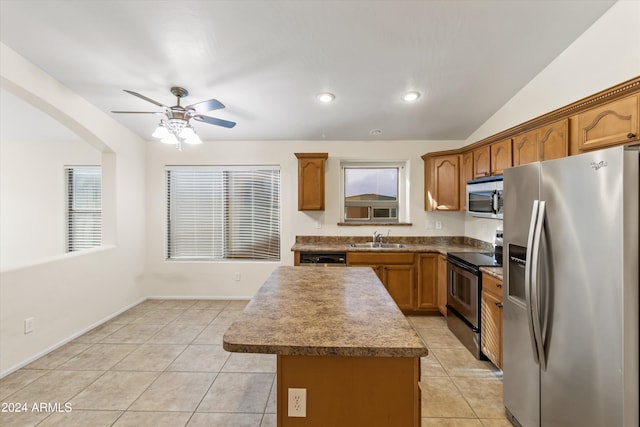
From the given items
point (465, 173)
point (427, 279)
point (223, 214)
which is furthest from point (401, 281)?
point (223, 214)

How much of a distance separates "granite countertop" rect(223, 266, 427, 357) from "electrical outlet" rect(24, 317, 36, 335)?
245 cm

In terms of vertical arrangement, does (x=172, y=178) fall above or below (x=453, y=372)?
above

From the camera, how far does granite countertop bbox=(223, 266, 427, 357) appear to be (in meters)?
1.06

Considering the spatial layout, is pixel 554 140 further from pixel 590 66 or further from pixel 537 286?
pixel 537 286

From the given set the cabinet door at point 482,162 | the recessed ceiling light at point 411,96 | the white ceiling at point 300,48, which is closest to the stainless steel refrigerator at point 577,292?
the white ceiling at point 300,48

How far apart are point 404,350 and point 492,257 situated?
2494mm

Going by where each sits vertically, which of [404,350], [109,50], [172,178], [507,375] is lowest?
[507,375]

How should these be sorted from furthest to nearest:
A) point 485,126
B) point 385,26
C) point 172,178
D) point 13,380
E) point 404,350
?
1. point 172,178
2. point 485,126
3. point 13,380
4. point 385,26
5. point 404,350

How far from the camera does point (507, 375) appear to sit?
1862mm

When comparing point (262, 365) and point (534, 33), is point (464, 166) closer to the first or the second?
point (534, 33)

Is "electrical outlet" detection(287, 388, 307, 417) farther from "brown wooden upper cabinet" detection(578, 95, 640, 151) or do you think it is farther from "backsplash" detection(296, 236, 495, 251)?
"backsplash" detection(296, 236, 495, 251)

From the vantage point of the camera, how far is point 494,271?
2.35 metres

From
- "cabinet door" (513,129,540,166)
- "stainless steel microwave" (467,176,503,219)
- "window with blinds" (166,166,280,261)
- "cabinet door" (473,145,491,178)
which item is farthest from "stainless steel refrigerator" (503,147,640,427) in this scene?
"window with blinds" (166,166,280,261)

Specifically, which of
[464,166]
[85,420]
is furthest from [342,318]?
[464,166]
